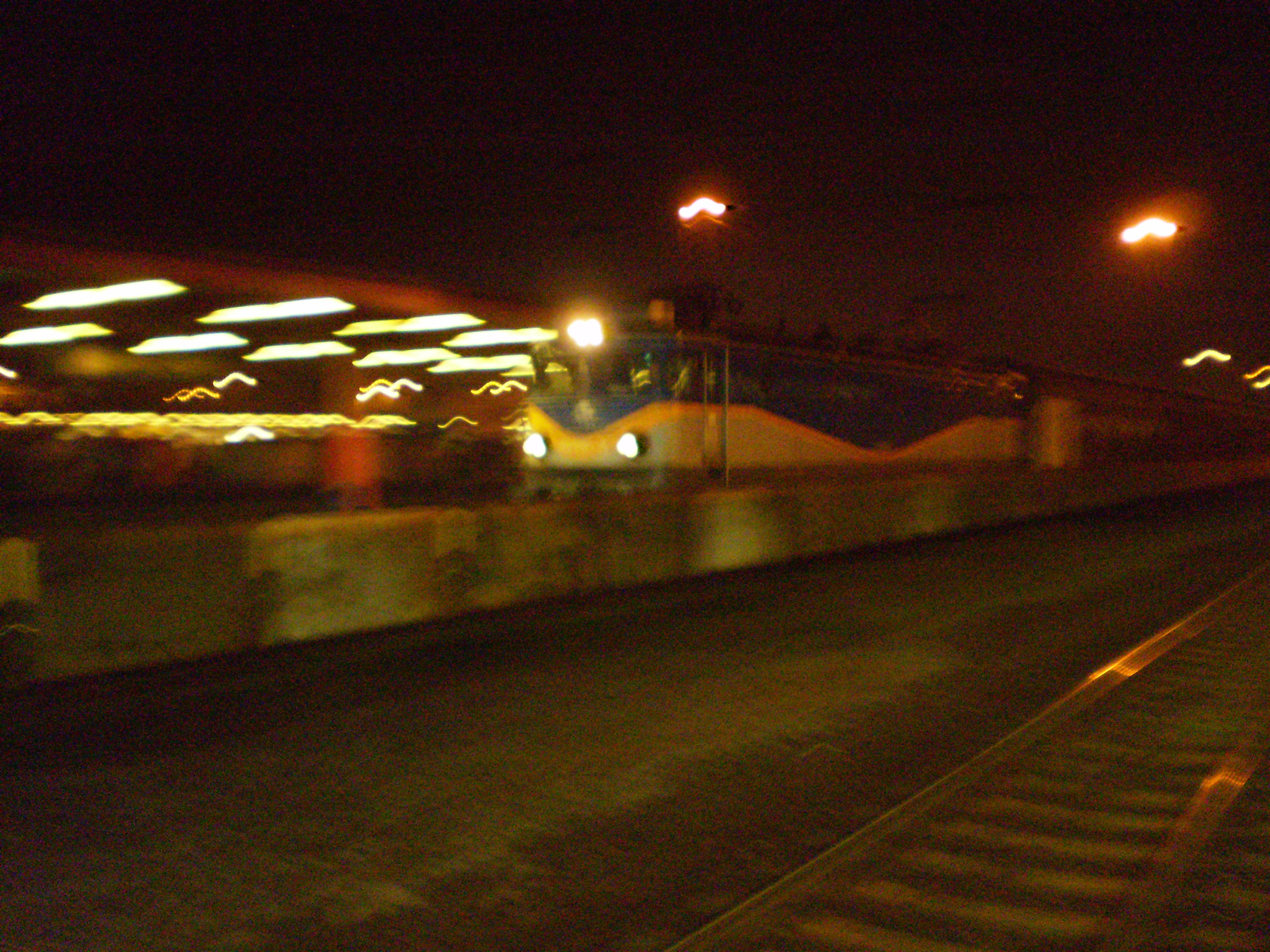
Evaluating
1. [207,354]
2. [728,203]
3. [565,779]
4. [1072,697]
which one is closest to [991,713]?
[1072,697]

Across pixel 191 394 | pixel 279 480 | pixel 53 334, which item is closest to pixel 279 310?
pixel 191 394

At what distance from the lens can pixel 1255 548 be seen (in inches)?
722

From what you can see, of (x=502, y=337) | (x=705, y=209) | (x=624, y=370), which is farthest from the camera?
(x=624, y=370)

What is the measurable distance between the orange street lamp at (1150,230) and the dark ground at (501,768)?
5648 mm

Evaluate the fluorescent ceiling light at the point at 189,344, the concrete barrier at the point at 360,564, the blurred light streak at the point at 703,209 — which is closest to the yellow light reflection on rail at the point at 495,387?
the concrete barrier at the point at 360,564

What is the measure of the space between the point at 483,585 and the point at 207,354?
3367 mm

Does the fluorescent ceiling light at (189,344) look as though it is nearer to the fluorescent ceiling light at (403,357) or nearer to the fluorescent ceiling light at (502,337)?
the fluorescent ceiling light at (403,357)

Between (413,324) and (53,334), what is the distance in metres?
3.51

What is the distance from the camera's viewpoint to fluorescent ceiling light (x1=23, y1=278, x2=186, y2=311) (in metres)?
8.69

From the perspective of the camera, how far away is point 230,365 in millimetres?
10477

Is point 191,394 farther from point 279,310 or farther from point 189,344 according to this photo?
point 279,310

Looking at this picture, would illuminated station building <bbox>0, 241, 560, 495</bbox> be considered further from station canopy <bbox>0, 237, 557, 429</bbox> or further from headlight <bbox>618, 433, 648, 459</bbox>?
headlight <bbox>618, 433, 648, 459</bbox>

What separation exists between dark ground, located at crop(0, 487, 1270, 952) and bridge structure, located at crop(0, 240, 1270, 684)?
50 centimetres

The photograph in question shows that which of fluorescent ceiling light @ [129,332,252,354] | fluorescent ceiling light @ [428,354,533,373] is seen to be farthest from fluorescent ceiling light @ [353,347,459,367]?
fluorescent ceiling light @ [129,332,252,354]
